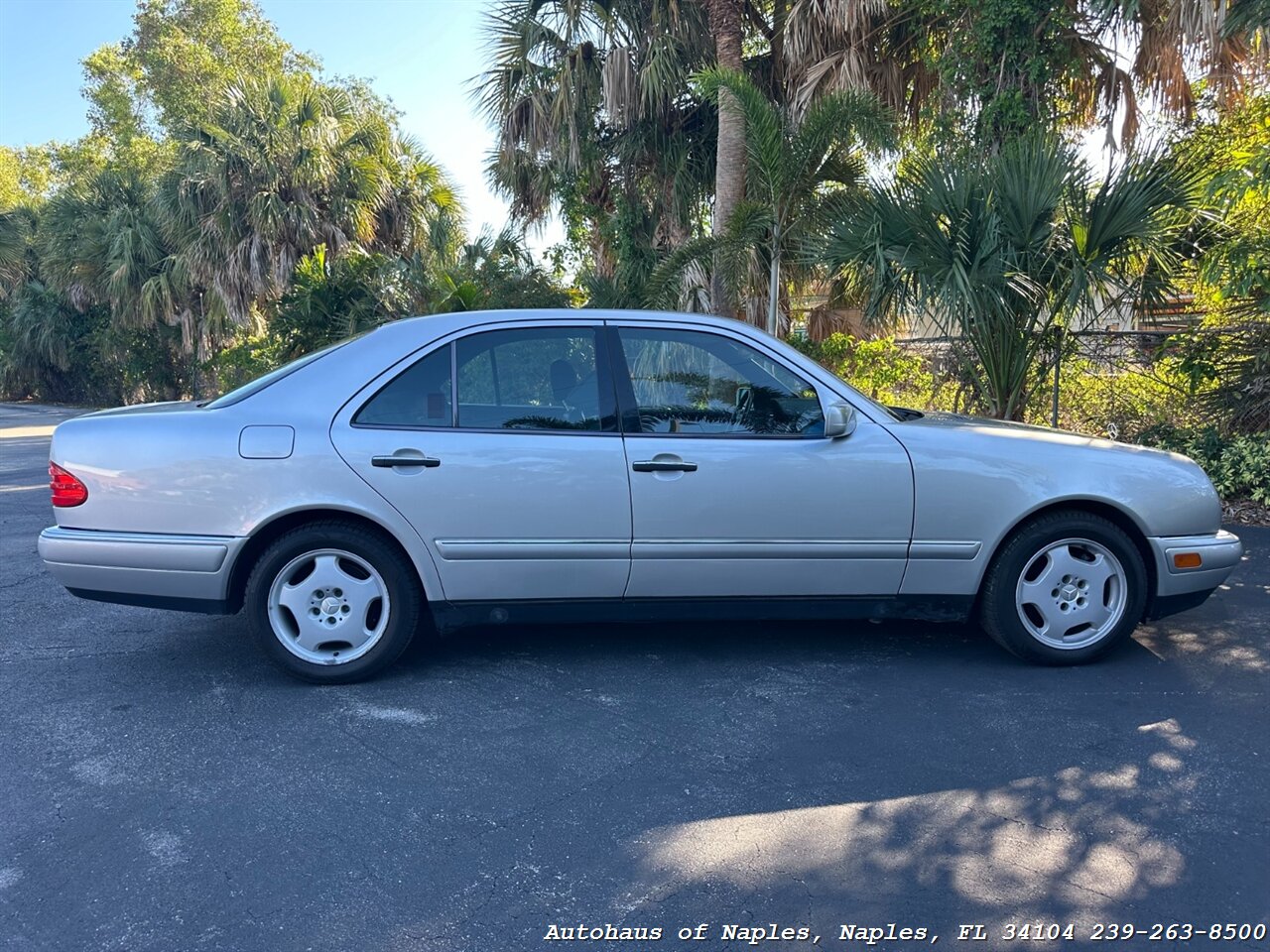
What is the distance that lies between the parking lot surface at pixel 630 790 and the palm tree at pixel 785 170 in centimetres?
580

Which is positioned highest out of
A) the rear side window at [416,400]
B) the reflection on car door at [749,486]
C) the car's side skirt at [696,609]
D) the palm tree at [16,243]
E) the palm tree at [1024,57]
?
the palm tree at [16,243]

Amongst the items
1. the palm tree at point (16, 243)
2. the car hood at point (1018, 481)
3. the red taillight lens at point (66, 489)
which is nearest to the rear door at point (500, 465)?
the red taillight lens at point (66, 489)

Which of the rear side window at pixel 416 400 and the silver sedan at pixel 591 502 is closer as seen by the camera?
the silver sedan at pixel 591 502

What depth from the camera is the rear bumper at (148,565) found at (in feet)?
13.5

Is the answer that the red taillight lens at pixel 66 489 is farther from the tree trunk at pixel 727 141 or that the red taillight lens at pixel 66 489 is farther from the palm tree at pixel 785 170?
the tree trunk at pixel 727 141

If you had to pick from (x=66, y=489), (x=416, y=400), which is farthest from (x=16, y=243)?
(x=416, y=400)

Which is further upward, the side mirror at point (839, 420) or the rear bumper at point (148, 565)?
the side mirror at point (839, 420)

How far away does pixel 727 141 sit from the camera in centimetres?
1086

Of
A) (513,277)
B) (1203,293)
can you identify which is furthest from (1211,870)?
(513,277)

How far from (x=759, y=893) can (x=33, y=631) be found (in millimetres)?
4380

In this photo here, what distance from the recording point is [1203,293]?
832cm

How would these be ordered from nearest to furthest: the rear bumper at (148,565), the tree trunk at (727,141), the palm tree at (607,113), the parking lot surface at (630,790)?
the parking lot surface at (630,790) < the rear bumper at (148,565) < the tree trunk at (727,141) < the palm tree at (607,113)

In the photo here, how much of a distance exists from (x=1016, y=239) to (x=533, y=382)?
4.83m

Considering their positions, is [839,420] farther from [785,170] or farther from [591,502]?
[785,170]
